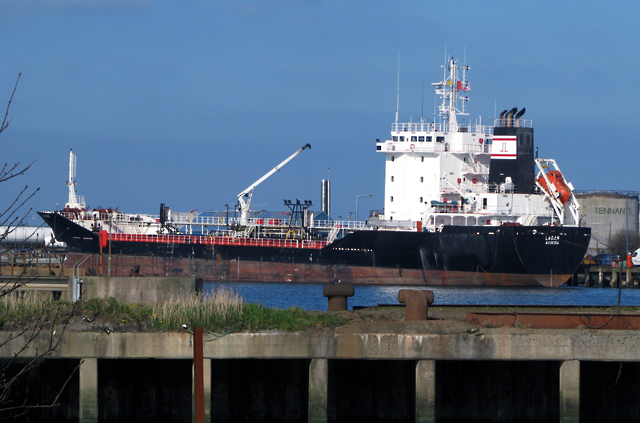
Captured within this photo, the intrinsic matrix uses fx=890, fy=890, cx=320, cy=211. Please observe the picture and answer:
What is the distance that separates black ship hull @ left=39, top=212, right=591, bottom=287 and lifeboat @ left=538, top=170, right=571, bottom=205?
4060 mm

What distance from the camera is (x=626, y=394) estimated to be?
597 inches

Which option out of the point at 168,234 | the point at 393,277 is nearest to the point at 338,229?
the point at 393,277

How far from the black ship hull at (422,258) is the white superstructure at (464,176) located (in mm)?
2973

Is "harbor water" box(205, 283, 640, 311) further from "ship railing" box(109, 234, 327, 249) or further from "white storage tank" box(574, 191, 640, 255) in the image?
"white storage tank" box(574, 191, 640, 255)

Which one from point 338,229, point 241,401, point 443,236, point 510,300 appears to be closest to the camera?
point 241,401

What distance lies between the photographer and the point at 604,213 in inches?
3440

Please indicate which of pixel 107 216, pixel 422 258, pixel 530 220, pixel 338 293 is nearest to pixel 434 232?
pixel 422 258

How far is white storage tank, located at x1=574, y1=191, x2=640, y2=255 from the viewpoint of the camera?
86.9m

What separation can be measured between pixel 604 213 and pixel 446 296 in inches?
2021

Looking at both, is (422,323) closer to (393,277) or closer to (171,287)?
(171,287)

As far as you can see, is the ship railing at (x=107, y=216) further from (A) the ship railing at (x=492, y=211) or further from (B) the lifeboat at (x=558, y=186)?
(B) the lifeboat at (x=558, y=186)

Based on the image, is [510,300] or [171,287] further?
[510,300]

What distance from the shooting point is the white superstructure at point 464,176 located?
53.6m

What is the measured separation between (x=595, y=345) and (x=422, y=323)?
2.68 meters
